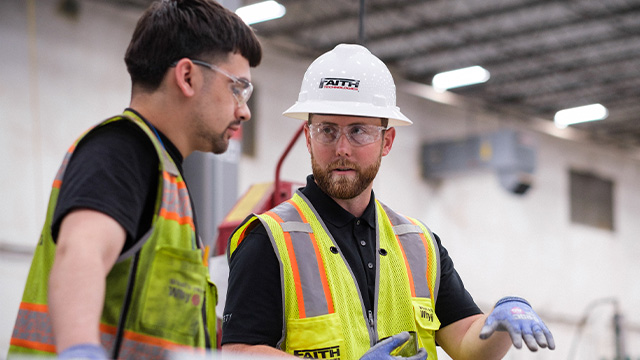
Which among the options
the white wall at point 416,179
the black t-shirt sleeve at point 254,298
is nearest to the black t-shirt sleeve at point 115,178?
the black t-shirt sleeve at point 254,298

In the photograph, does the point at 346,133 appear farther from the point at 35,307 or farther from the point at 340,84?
the point at 35,307

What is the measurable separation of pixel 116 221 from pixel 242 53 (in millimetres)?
692

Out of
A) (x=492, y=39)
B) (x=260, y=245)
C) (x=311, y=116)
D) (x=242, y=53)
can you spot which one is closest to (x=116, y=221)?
(x=242, y=53)

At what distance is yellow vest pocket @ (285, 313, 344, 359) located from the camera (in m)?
2.55

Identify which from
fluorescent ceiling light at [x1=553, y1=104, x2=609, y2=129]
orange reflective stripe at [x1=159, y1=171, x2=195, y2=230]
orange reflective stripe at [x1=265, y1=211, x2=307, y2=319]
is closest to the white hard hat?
orange reflective stripe at [x1=265, y1=211, x2=307, y2=319]

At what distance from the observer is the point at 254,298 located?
254 cm

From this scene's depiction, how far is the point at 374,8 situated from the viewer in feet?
37.3

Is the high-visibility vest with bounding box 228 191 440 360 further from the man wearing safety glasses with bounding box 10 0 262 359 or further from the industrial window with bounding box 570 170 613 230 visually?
the industrial window with bounding box 570 170 613 230

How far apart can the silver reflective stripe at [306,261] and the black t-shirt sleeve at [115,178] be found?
85cm

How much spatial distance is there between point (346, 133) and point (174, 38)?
3.32ft

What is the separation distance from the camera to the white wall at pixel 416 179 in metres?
9.09

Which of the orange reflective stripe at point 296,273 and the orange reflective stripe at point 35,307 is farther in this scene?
the orange reflective stripe at point 296,273

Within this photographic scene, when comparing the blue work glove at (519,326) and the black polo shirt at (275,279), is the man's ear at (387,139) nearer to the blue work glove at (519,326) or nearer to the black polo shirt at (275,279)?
the black polo shirt at (275,279)

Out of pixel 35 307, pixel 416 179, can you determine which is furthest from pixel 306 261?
pixel 416 179
